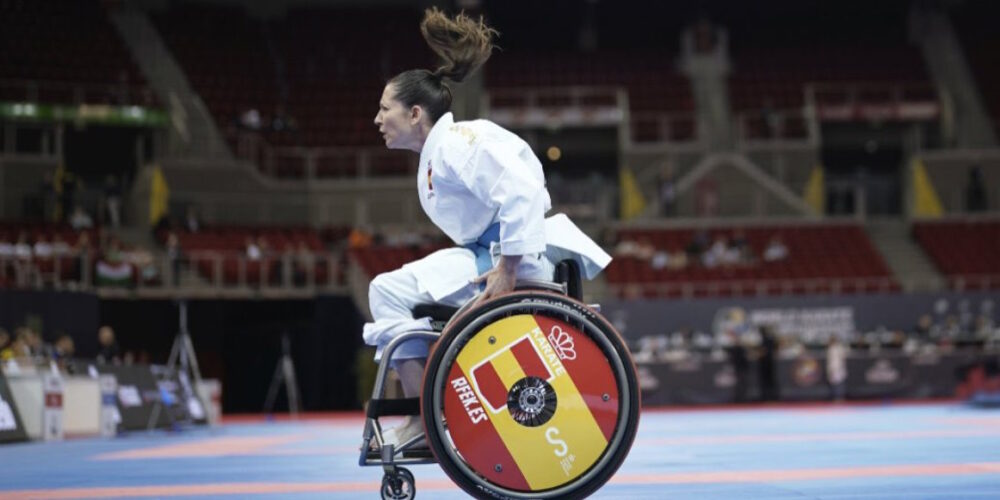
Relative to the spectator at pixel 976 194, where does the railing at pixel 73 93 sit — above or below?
above

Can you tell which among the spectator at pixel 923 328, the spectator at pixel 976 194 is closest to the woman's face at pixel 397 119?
the spectator at pixel 923 328

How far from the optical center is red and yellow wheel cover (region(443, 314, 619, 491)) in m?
4.64

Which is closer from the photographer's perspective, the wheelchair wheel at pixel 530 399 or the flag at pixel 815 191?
the wheelchair wheel at pixel 530 399

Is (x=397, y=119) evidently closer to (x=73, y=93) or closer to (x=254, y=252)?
(x=254, y=252)

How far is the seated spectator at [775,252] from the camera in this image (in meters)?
27.4

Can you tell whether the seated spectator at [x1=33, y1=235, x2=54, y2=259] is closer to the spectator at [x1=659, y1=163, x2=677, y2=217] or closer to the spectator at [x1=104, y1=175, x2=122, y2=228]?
the spectator at [x1=104, y1=175, x2=122, y2=228]

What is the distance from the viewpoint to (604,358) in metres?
4.69

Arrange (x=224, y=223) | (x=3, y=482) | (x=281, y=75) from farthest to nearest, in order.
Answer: (x=281, y=75) < (x=224, y=223) < (x=3, y=482)

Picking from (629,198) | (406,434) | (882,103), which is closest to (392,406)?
(406,434)

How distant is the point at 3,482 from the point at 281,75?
27.2 m

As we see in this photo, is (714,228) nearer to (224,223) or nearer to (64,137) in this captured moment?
(224,223)

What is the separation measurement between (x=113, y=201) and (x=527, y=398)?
24500 millimetres

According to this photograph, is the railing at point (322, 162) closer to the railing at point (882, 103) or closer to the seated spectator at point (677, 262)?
the seated spectator at point (677, 262)

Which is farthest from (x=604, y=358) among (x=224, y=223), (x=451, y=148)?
(x=224, y=223)
